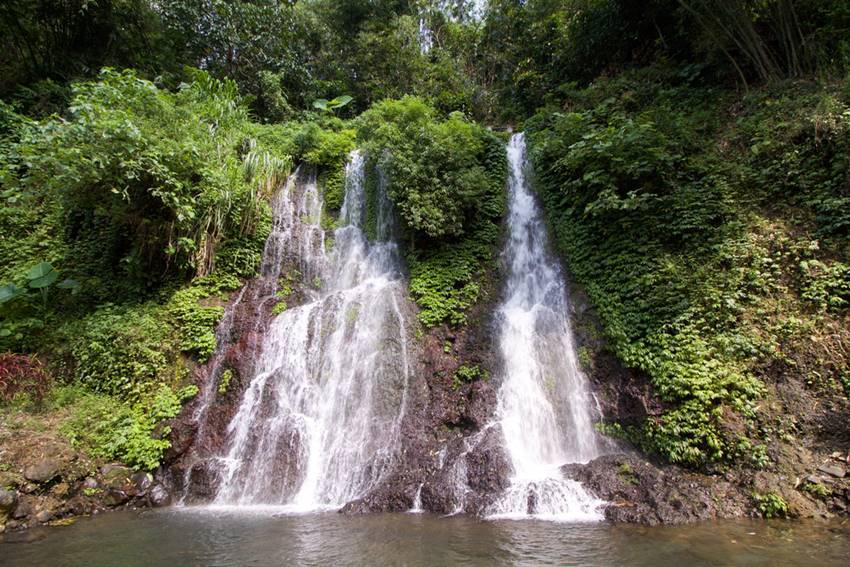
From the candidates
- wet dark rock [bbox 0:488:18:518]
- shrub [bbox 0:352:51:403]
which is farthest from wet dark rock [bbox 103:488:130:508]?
shrub [bbox 0:352:51:403]

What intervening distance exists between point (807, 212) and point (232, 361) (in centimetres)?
1065

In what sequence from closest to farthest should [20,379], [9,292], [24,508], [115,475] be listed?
1. [24,508]
2. [115,475]
3. [20,379]
4. [9,292]

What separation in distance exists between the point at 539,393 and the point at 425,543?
398 centimetres

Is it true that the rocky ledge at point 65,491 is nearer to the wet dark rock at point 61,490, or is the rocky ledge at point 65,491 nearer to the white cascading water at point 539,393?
the wet dark rock at point 61,490

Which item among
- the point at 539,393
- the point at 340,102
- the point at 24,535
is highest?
the point at 340,102

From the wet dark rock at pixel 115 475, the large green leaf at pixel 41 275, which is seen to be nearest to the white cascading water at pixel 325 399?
the wet dark rock at pixel 115 475

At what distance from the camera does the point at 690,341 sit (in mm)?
6883

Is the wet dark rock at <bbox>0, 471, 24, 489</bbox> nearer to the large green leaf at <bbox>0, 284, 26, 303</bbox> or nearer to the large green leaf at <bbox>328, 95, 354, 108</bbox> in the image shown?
the large green leaf at <bbox>0, 284, 26, 303</bbox>

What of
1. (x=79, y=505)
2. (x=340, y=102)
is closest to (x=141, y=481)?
(x=79, y=505)

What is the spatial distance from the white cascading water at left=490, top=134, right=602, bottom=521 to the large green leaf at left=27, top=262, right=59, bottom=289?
10102 millimetres

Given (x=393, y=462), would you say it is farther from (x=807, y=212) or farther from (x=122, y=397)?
(x=807, y=212)

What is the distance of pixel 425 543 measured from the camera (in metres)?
4.66

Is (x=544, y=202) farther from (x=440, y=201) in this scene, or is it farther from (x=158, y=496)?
(x=158, y=496)

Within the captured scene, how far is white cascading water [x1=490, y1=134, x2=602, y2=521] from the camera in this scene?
5.85m
